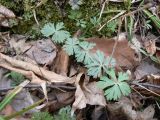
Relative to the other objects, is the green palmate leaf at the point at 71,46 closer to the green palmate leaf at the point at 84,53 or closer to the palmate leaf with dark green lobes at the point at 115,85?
the green palmate leaf at the point at 84,53

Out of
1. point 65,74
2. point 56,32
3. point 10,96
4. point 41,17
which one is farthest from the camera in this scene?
point 41,17

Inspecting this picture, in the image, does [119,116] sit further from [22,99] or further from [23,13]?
[23,13]

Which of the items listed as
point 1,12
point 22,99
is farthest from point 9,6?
point 22,99

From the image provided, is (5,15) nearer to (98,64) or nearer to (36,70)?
(36,70)

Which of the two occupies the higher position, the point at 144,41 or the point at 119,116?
the point at 144,41

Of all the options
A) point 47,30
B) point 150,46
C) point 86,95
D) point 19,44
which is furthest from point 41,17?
point 150,46

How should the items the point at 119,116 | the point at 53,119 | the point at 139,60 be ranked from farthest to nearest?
1. the point at 139,60
2. the point at 119,116
3. the point at 53,119

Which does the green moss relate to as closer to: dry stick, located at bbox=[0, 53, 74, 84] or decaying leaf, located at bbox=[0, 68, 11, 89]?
dry stick, located at bbox=[0, 53, 74, 84]
